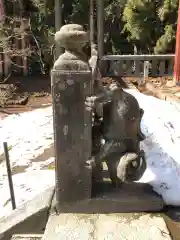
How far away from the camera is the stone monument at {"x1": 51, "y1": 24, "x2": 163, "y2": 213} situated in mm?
2607

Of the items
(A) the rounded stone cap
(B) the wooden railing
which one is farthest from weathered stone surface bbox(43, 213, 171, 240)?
(B) the wooden railing

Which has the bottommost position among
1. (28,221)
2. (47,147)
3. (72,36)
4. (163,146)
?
(47,147)

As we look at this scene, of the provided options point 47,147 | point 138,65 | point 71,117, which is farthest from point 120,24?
point 71,117

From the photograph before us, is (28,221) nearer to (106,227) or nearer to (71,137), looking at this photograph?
(106,227)

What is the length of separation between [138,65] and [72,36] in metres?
8.47

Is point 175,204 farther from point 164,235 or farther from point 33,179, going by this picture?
point 33,179

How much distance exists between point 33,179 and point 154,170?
198 cm

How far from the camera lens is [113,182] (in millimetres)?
2967

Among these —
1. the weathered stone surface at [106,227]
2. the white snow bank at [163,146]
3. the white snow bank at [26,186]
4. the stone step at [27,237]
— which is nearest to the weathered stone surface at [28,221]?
the stone step at [27,237]

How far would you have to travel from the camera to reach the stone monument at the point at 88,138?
2.61m

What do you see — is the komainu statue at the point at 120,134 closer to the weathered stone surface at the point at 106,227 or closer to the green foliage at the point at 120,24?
the weathered stone surface at the point at 106,227

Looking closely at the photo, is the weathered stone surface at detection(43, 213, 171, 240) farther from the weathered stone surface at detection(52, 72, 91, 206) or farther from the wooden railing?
the wooden railing

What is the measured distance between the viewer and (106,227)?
2.62 metres

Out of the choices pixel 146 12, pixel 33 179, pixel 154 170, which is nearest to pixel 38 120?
pixel 33 179
